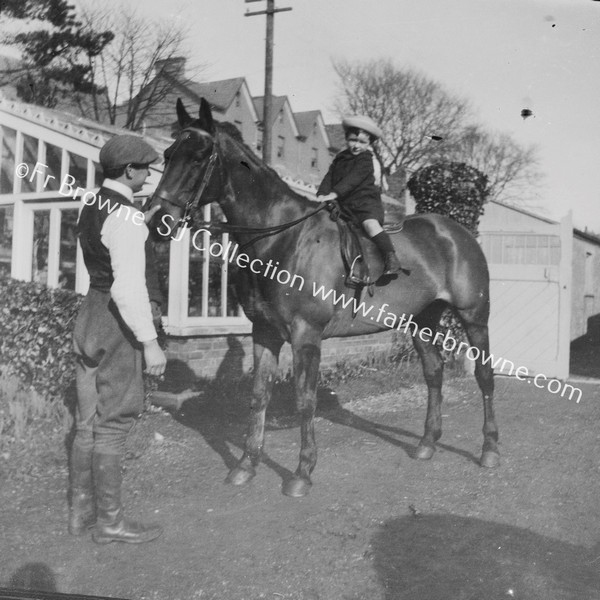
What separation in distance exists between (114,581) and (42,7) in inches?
200

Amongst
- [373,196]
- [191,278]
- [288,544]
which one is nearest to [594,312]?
[191,278]

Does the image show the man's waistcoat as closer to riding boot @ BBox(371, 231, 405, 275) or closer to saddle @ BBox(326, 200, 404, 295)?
Result: saddle @ BBox(326, 200, 404, 295)

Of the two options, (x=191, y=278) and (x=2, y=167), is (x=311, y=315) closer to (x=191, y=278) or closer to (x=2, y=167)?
(x=191, y=278)

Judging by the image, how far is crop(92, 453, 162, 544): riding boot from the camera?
309 cm

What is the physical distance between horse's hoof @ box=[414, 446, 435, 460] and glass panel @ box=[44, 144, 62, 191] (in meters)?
5.83

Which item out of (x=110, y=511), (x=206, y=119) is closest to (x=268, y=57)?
(x=206, y=119)

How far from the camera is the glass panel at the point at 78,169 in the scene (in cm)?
748

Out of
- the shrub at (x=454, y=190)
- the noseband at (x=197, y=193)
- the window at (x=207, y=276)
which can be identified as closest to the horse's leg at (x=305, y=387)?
the noseband at (x=197, y=193)

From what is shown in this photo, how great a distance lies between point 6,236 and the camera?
826 centimetres

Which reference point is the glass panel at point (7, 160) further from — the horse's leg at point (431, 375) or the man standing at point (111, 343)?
the horse's leg at point (431, 375)

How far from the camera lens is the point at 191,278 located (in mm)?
7414

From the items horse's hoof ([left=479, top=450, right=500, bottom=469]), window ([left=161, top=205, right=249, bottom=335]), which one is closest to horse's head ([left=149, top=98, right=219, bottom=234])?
window ([left=161, top=205, right=249, bottom=335])

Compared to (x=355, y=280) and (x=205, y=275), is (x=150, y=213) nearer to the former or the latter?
(x=355, y=280)

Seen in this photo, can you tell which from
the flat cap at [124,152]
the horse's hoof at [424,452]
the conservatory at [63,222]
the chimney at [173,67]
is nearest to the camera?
the flat cap at [124,152]
